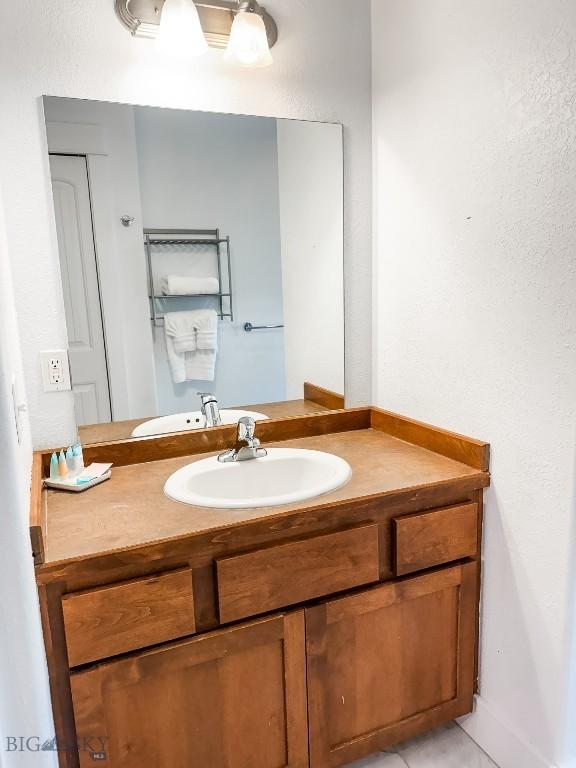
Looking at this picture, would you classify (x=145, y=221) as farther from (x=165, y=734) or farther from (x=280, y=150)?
(x=165, y=734)

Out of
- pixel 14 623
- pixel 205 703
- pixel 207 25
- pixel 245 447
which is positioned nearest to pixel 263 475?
pixel 245 447

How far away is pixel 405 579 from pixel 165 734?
656mm

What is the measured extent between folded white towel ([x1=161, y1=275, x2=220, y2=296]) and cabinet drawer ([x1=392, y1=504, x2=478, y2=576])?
874 mm

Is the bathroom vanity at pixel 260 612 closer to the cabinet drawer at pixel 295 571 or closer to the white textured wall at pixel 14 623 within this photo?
the cabinet drawer at pixel 295 571

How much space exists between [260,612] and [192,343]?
2.66 ft

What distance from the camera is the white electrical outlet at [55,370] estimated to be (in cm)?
146

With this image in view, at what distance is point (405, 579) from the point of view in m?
1.36

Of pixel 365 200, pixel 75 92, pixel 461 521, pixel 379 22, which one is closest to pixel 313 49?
pixel 379 22

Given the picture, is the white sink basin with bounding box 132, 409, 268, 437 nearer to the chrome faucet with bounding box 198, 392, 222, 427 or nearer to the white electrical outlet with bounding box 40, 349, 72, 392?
the chrome faucet with bounding box 198, 392, 222, 427

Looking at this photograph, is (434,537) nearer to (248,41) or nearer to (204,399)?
(204,399)

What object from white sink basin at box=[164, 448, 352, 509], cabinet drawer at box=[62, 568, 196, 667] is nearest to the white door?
white sink basin at box=[164, 448, 352, 509]

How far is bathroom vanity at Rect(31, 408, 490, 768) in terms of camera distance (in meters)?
1.07

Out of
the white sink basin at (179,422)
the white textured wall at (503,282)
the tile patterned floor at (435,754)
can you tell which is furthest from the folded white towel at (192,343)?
the tile patterned floor at (435,754)

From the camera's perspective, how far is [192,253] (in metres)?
1.61
